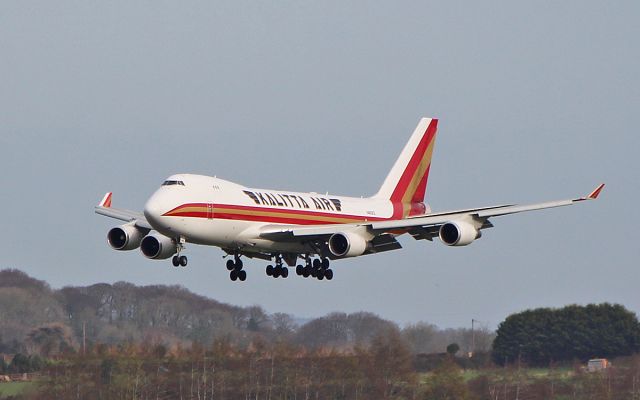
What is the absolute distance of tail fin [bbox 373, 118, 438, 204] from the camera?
8069 cm

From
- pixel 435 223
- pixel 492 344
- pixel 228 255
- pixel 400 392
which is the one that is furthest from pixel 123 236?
pixel 492 344

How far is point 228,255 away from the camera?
2776 inches

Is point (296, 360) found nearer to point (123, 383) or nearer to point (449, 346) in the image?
point (123, 383)

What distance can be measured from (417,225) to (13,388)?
30767mm

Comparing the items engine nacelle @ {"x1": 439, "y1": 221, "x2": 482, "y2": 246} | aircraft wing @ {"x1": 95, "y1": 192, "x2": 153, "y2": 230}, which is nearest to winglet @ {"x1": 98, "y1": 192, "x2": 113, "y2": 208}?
aircraft wing @ {"x1": 95, "y1": 192, "x2": 153, "y2": 230}

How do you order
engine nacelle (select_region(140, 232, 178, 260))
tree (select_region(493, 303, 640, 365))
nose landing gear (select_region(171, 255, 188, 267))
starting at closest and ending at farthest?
1. nose landing gear (select_region(171, 255, 188, 267))
2. engine nacelle (select_region(140, 232, 178, 260))
3. tree (select_region(493, 303, 640, 365))

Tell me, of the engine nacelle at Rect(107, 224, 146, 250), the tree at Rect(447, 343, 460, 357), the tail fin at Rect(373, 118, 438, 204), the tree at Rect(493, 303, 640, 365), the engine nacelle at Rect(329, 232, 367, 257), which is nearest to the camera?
the engine nacelle at Rect(329, 232, 367, 257)

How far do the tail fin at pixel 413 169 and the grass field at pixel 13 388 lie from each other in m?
23.6

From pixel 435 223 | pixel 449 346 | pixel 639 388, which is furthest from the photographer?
pixel 449 346

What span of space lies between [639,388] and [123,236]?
3491 cm

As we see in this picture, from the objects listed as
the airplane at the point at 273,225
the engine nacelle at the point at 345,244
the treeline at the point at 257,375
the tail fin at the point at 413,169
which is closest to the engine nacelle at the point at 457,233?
the airplane at the point at 273,225

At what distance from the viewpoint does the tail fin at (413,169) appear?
8069 cm

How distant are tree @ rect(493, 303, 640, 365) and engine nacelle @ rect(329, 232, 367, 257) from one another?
3767cm

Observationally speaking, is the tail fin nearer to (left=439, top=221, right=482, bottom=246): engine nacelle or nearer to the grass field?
(left=439, top=221, right=482, bottom=246): engine nacelle
